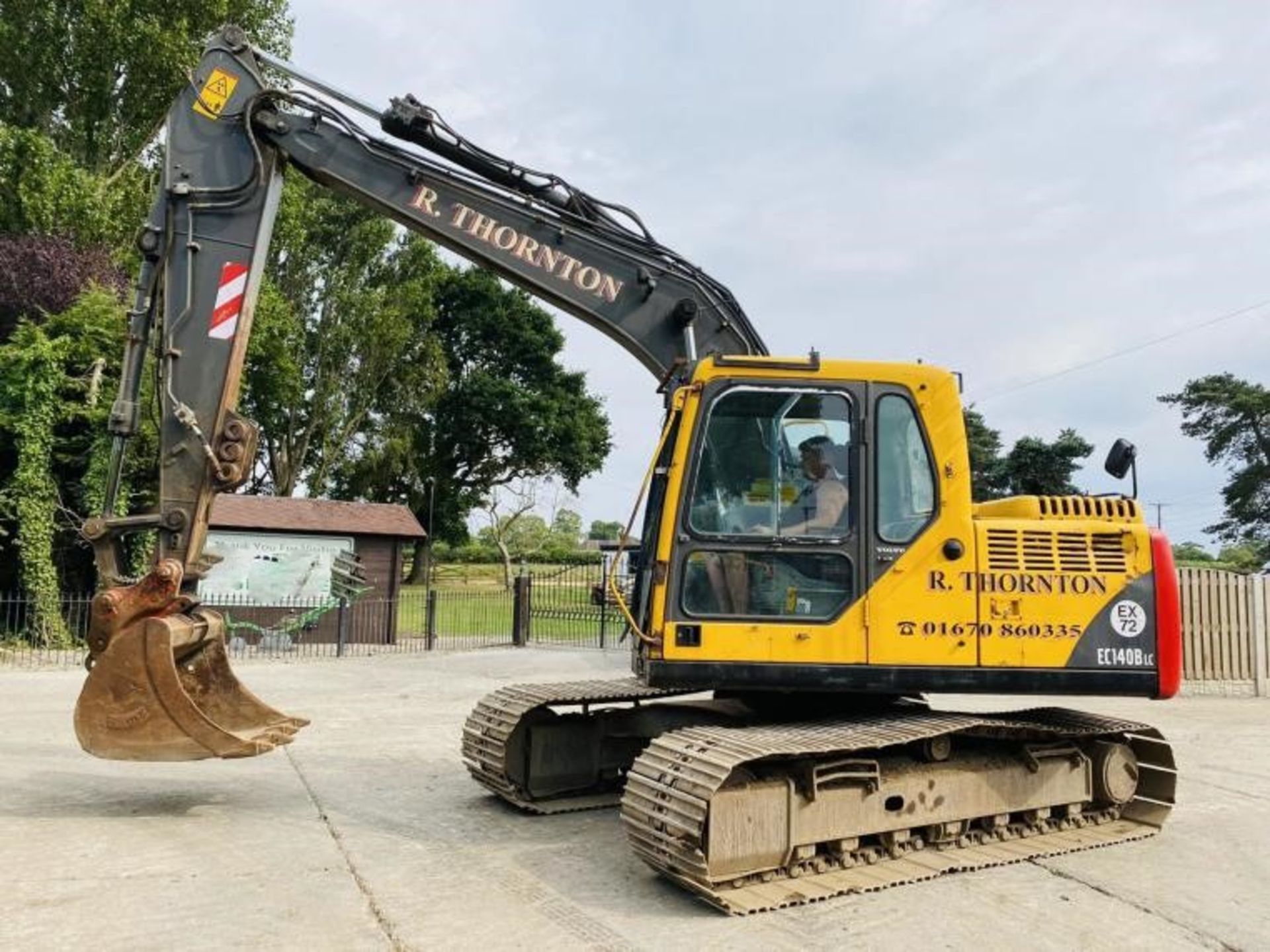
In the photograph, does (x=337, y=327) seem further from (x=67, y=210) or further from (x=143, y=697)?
(x=143, y=697)

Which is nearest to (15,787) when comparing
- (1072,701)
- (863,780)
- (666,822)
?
(666,822)

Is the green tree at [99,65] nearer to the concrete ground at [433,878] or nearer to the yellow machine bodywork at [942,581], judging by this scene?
the concrete ground at [433,878]

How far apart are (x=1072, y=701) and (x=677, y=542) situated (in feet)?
30.2

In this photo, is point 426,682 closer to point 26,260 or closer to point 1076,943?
point 1076,943

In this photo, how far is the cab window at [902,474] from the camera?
5.32 m

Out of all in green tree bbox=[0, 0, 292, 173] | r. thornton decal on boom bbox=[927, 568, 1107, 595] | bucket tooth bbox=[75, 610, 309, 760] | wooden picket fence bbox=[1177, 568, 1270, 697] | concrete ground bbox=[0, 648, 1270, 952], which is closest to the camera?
concrete ground bbox=[0, 648, 1270, 952]

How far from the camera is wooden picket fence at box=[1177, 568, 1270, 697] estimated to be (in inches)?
516

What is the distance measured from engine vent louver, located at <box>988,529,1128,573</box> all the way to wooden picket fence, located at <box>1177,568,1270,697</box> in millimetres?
8905

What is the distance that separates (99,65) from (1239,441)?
4413 cm

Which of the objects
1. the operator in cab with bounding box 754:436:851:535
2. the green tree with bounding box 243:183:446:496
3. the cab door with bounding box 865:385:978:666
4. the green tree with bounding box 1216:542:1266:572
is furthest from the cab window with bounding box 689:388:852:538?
the green tree with bounding box 1216:542:1266:572

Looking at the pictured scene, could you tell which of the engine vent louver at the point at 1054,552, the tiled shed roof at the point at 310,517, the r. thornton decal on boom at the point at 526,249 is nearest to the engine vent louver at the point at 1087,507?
the engine vent louver at the point at 1054,552

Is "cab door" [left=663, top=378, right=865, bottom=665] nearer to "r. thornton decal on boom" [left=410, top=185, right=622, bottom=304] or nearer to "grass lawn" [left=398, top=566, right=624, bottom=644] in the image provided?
"r. thornton decal on boom" [left=410, top=185, right=622, bottom=304]

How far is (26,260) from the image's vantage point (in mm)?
19359

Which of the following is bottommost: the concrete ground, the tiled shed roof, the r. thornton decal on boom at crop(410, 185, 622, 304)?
the concrete ground
